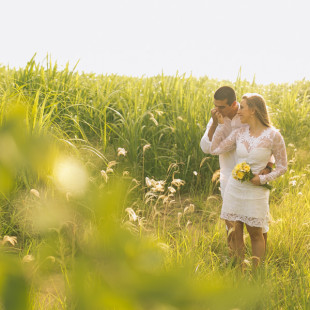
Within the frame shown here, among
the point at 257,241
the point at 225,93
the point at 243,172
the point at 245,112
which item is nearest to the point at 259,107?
the point at 245,112

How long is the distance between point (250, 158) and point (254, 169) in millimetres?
94

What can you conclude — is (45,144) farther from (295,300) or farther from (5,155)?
(295,300)

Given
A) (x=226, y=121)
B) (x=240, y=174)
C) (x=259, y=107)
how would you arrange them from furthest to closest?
1. (x=226, y=121)
2. (x=259, y=107)
3. (x=240, y=174)

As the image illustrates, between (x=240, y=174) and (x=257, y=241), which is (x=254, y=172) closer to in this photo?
(x=240, y=174)

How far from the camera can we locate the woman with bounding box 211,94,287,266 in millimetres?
3061

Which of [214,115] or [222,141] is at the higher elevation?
[214,115]

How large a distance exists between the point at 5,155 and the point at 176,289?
6.5 inches

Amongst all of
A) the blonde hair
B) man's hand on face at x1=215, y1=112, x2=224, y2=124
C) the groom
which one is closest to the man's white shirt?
the groom

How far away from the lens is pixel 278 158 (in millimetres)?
3109

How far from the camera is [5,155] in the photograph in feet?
1.00

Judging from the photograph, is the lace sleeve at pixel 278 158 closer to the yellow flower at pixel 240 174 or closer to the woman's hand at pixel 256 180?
the woman's hand at pixel 256 180

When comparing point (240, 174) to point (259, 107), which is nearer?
point (240, 174)

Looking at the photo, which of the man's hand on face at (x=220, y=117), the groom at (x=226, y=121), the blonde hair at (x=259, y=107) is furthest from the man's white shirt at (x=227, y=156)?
the blonde hair at (x=259, y=107)

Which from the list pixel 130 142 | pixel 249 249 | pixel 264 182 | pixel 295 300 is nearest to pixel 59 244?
pixel 295 300
